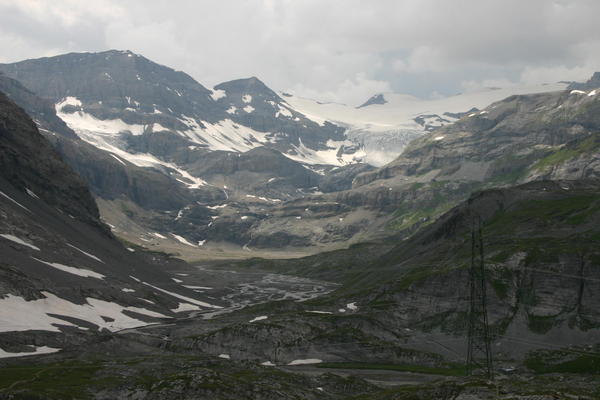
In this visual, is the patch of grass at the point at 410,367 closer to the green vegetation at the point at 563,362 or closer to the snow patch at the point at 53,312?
the green vegetation at the point at 563,362

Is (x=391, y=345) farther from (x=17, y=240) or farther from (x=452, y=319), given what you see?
(x=17, y=240)

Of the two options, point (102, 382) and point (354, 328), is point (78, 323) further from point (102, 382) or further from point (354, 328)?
point (354, 328)

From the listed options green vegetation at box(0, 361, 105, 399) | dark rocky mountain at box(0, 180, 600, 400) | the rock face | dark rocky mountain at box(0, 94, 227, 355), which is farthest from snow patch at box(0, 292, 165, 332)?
the rock face

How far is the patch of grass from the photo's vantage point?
123 metres

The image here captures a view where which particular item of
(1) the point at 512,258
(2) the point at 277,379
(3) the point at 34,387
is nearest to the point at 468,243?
(1) the point at 512,258

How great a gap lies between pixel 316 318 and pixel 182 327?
3290 centimetres

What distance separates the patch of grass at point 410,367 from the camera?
4828 inches

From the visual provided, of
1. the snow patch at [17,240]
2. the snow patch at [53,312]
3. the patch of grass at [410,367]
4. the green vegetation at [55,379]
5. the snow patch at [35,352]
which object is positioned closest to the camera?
the green vegetation at [55,379]

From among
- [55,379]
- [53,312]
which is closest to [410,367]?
[55,379]

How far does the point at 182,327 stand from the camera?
523ft

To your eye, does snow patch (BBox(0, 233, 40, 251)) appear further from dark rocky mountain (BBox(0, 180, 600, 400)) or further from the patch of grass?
the patch of grass

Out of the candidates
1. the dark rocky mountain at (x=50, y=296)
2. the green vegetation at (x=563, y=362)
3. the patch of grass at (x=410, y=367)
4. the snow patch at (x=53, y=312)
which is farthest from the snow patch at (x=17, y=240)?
the green vegetation at (x=563, y=362)

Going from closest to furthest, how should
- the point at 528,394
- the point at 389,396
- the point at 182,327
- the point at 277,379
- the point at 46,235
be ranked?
the point at 528,394
the point at 389,396
the point at 277,379
the point at 182,327
the point at 46,235

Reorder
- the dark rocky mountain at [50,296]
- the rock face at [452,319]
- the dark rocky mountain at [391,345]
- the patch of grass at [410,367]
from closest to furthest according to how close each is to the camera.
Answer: the dark rocky mountain at [391,345]
the patch of grass at [410,367]
the dark rocky mountain at [50,296]
the rock face at [452,319]
